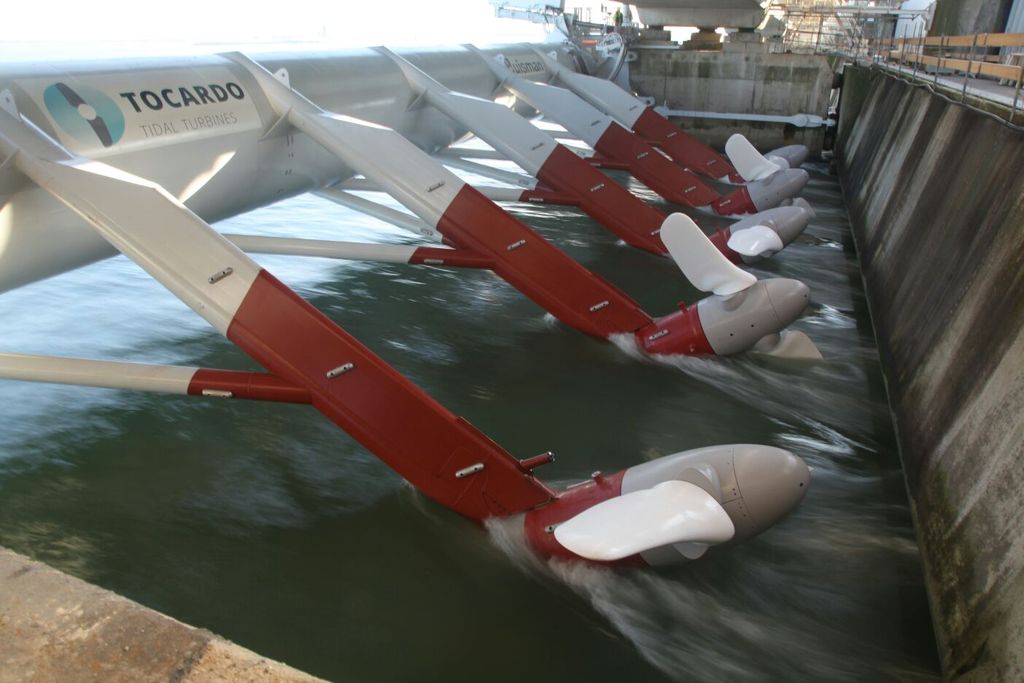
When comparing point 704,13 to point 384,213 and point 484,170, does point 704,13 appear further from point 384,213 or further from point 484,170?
point 384,213

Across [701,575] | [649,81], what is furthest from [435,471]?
[649,81]

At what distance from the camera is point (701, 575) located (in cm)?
456

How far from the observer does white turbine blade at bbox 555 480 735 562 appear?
339cm

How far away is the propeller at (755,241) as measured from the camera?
26.6 ft

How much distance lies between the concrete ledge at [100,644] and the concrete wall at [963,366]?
263 cm

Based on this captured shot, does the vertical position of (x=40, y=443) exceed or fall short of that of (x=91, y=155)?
it falls short

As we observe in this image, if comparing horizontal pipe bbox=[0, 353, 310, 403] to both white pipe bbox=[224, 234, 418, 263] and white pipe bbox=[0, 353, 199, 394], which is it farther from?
white pipe bbox=[224, 234, 418, 263]

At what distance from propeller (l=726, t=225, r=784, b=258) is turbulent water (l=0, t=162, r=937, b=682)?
1.10m

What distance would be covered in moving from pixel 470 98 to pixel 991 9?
1516cm

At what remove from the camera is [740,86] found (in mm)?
19953

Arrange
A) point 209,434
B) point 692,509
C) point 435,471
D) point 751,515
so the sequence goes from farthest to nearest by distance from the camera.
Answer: point 209,434 < point 435,471 < point 751,515 < point 692,509

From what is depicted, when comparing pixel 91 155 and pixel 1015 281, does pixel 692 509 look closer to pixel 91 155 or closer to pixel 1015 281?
pixel 1015 281

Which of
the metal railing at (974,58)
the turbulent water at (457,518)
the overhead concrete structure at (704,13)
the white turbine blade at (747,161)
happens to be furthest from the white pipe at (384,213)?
the overhead concrete structure at (704,13)

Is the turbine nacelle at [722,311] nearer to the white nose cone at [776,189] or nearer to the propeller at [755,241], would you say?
the propeller at [755,241]
